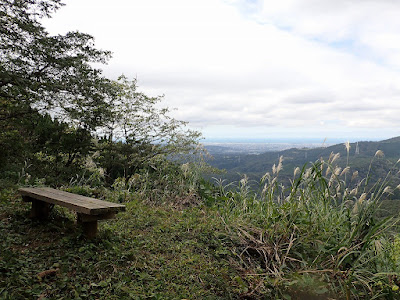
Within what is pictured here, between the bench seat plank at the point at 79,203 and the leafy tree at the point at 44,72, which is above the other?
the leafy tree at the point at 44,72

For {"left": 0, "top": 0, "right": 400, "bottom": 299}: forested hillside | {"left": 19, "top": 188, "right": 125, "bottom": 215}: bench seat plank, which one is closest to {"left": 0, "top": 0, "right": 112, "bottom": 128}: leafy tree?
{"left": 0, "top": 0, "right": 400, "bottom": 299}: forested hillside

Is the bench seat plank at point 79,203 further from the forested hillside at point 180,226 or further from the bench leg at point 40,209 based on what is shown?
the forested hillside at point 180,226

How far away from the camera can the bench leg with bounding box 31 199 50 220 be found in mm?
3684

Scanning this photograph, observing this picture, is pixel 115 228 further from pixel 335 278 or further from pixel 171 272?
pixel 335 278

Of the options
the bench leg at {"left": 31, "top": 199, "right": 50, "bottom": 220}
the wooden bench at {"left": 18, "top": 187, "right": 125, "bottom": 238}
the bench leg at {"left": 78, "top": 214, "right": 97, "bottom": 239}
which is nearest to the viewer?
the wooden bench at {"left": 18, "top": 187, "right": 125, "bottom": 238}

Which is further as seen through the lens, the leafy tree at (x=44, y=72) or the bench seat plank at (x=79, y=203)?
the leafy tree at (x=44, y=72)

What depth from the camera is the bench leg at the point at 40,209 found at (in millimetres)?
3684

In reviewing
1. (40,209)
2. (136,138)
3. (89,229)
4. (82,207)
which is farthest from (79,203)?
(136,138)

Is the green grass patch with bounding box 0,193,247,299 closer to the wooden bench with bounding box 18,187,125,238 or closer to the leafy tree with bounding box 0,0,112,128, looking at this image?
the wooden bench with bounding box 18,187,125,238

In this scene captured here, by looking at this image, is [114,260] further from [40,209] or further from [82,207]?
[40,209]

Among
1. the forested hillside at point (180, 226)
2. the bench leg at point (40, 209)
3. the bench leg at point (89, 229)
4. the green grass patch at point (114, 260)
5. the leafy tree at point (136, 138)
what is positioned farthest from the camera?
the leafy tree at point (136, 138)

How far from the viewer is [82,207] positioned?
2.89 m

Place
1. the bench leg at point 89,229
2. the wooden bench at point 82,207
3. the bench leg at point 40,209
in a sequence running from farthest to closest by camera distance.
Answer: the bench leg at point 40,209 < the bench leg at point 89,229 < the wooden bench at point 82,207

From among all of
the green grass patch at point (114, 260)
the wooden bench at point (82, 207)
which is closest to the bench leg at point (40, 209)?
the wooden bench at point (82, 207)
